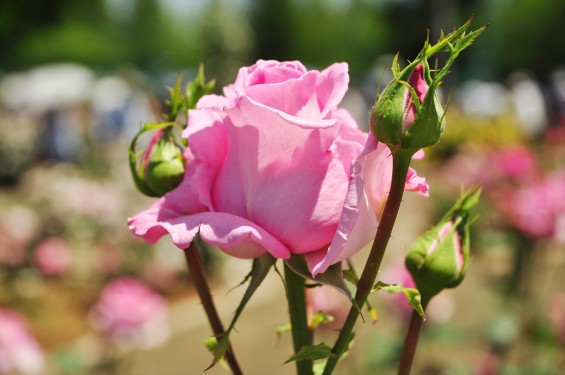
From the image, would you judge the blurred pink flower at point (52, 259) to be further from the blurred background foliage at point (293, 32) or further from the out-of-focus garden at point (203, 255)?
the blurred background foliage at point (293, 32)

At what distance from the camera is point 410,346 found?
1.24 feet

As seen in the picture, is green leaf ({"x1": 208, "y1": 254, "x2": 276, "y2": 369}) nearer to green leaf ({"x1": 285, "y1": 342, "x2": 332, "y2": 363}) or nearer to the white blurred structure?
green leaf ({"x1": 285, "y1": 342, "x2": 332, "y2": 363})

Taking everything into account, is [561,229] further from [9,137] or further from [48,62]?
[48,62]

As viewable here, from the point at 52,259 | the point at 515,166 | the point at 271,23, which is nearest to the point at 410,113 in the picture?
the point at 515,166

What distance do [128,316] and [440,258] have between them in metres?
1.68

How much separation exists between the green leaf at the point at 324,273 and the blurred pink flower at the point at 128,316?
1.71m

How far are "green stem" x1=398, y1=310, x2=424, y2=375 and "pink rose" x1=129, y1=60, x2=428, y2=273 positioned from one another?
7 centimetres

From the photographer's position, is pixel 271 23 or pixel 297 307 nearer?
pixel 297 307

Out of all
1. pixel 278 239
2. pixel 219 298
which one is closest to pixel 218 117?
pixel 278 239

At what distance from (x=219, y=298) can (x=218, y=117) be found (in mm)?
3235

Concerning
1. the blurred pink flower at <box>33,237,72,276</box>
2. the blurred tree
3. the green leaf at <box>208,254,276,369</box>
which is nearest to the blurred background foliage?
the blurred tree

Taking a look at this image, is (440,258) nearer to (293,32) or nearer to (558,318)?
(558,318)

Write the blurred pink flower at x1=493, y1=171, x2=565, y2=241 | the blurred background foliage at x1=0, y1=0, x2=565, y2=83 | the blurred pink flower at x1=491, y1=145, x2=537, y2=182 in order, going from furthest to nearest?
the blurred background foliage at x1=0, y1=0, x2=565, y2=83
the blurred pink flower at x1=491, y1=145, x2=537, y2=182
the blurred pink flower at x1=493, y1=171, x2=565, y2=241

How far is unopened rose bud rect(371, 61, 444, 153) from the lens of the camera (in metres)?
0.30
